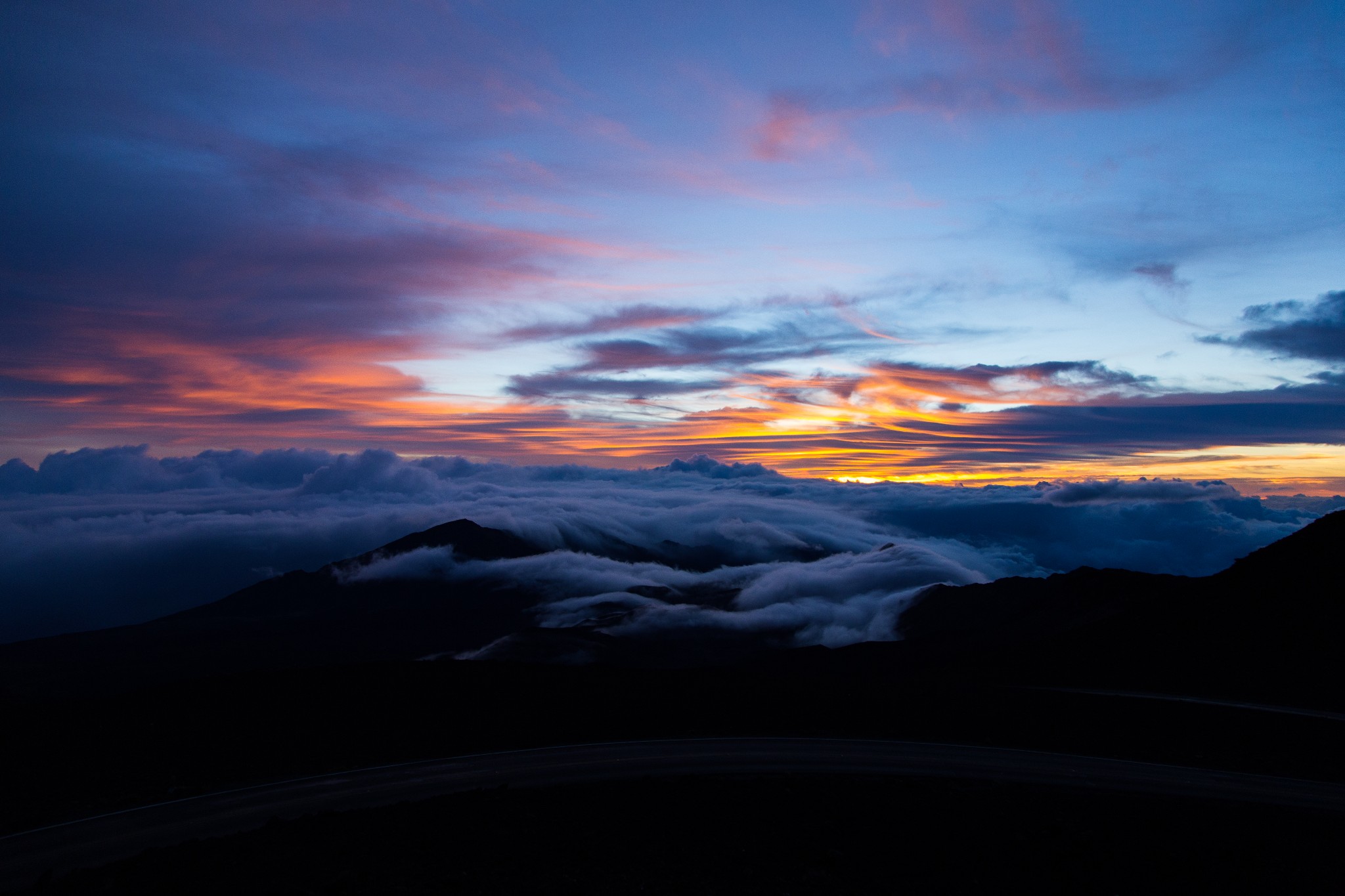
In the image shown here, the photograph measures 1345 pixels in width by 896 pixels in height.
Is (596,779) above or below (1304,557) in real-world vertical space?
below

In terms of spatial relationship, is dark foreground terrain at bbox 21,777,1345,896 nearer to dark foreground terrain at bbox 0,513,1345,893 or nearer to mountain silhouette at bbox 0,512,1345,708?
dark foreground terrain at bbox 0,513,1345,893

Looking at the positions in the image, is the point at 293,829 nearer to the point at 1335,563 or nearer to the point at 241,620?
the point at 1335,563

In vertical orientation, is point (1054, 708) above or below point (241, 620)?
above

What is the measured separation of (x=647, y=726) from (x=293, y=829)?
15.3 metres

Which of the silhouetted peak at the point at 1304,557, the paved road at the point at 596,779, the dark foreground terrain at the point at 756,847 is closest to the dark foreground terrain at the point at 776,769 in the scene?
the dark foreground terrain at the point at 756,847

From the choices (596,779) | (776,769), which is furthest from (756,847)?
(596,779)

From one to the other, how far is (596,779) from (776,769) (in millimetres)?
6666

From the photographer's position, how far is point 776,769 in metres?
25.2

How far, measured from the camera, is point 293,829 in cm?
2006

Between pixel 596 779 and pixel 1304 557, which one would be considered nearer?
pixel 596 779

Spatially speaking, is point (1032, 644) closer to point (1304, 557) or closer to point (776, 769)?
point (1304, 557)

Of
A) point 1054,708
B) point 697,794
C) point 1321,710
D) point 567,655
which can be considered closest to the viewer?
point 697,794

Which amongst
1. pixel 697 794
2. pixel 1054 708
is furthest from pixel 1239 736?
pixel 697 794

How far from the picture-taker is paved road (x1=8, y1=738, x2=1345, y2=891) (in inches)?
826
